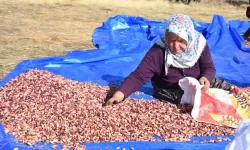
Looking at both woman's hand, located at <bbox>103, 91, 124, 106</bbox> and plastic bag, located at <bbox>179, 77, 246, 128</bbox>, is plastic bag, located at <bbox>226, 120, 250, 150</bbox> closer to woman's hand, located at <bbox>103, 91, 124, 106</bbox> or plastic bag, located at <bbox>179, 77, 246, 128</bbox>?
plastic bag, located at <bbox>179, 77, 246, 128</bbox>

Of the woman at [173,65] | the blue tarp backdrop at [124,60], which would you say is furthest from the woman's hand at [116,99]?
the blue tarp backdrop at [124,60]

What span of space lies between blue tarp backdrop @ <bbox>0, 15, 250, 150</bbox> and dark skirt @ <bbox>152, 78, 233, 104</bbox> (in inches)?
9.3

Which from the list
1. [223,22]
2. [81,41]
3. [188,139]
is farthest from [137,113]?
[223,22]

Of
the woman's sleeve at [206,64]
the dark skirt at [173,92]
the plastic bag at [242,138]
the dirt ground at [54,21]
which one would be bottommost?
the dirt ground at [54,21]

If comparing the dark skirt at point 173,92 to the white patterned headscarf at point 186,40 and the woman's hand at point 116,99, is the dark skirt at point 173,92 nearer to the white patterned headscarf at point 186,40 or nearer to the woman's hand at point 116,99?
the white patterned headscarf at point 186,40

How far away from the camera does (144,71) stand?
393cm

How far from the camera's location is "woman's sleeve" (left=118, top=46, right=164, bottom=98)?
151 inches

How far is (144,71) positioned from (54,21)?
5543 mm

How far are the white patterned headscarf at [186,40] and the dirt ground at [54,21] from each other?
2.25m

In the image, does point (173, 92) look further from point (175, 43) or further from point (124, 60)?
point (124, 60)

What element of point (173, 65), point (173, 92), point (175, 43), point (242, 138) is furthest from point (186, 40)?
point (242, 138)

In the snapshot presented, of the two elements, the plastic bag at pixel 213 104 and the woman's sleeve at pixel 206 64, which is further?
the woman's sleeve at pixel 206 64

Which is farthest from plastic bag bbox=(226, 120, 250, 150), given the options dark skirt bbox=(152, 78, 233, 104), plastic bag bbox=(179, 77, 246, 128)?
dark skirt bbox=(152, 78, 233, 104)

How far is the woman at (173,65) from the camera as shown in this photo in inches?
148
